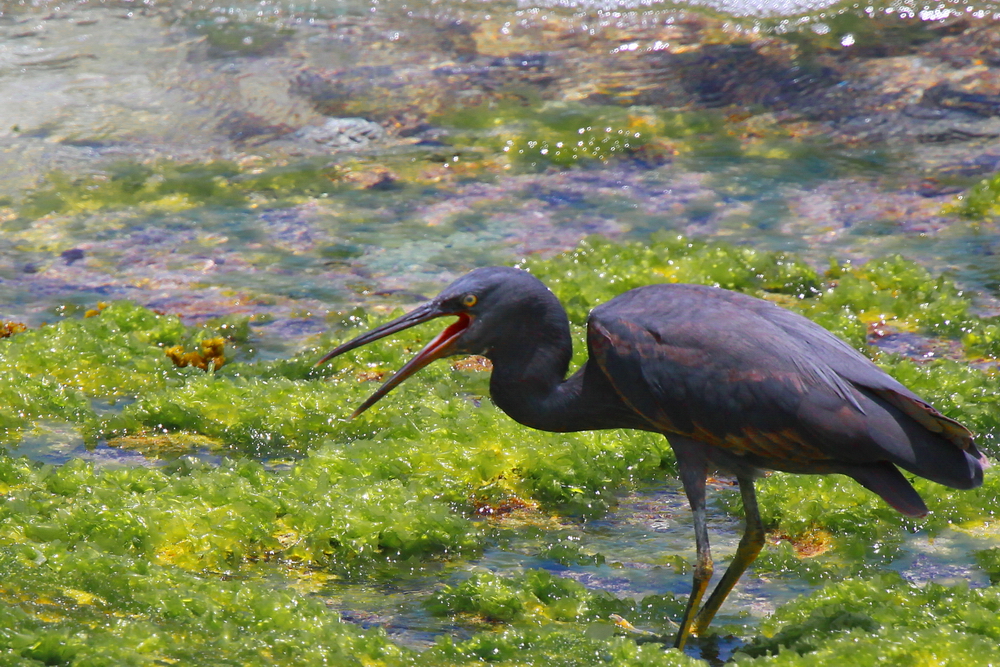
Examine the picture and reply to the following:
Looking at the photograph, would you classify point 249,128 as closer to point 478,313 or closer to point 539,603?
point 478,313

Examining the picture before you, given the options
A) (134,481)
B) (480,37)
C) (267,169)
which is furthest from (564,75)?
(134,481)

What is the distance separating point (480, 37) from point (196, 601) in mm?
10542

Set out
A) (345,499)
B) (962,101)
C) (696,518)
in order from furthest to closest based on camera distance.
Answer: (962,101) < (345,499) < (696,518)

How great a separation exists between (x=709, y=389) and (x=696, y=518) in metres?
0.48

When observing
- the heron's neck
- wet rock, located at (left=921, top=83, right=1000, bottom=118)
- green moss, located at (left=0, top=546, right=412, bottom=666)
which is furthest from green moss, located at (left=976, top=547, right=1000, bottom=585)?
wet rock, located at (left=921, top=83, right=1000, bottom=118)

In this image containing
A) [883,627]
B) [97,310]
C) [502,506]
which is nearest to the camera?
[883,627]

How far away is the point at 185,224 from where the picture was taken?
942 centimetres

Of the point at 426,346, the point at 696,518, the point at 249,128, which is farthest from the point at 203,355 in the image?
the point at 249,128

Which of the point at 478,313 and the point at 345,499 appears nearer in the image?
the point at 478,313

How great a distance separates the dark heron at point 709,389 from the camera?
12.7 ft

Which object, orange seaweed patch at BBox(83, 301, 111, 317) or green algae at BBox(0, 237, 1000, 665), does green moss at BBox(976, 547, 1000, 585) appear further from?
orange seaweed patch at BBox(83, 301, 111, 317)

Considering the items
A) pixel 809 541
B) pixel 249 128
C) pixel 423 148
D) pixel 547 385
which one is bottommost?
pixel 809 541

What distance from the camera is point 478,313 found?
14.7 ft

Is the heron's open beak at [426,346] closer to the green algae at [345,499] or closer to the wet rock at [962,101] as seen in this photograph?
the green algae at [345,499]
